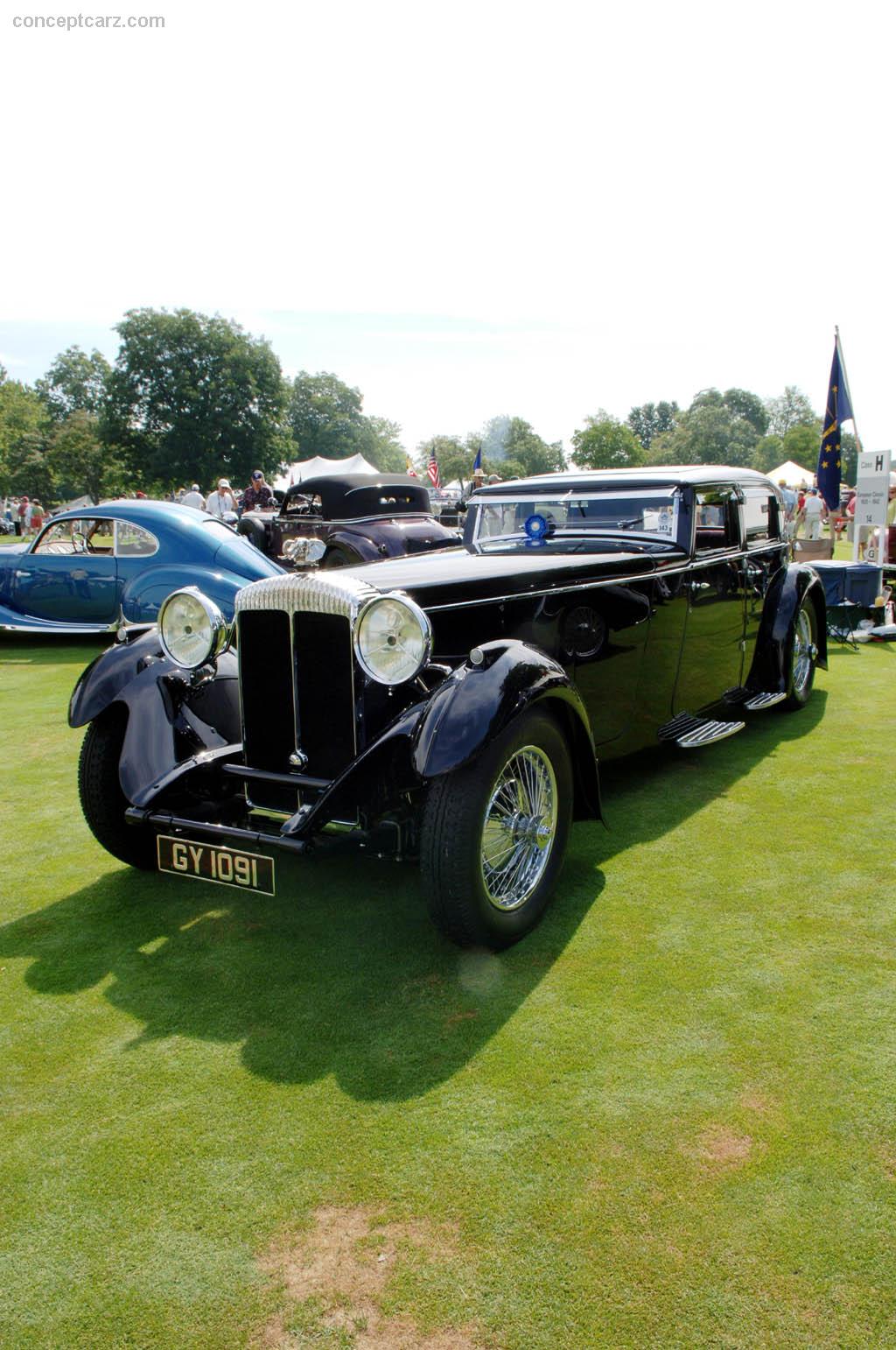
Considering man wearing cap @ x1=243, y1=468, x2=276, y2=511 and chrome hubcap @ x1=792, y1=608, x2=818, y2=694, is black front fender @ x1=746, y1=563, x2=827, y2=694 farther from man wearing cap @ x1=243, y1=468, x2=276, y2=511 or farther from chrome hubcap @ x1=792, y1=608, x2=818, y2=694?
man wearing cap @ x1=243, y1=468, x2=276, y2=511

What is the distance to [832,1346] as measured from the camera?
1666mm

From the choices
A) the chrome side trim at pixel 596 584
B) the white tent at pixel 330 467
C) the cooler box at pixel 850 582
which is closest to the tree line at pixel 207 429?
the white tent at pixel 330 467

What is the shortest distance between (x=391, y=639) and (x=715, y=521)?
2879 mm

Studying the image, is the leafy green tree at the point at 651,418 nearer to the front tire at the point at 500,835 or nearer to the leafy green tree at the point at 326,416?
the leafy green tree at the point at 326,416

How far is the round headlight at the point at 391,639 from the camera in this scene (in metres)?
3.12

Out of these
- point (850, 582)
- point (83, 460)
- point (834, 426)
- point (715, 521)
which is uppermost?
point (83, 460)

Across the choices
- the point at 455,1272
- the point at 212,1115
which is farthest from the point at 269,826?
the point at 455,1272

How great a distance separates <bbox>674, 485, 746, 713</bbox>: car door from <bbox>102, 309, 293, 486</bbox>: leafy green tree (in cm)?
4454

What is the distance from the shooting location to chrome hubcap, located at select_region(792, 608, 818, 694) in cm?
632

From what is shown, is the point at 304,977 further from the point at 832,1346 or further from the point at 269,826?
the point at 832,1346

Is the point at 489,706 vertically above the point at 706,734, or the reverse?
the point at 489,706

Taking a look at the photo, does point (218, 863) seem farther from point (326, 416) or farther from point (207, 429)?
point (326, 416)

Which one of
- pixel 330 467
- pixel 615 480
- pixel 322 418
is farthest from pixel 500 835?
pixel 322 418

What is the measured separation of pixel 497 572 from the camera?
3779 mm
